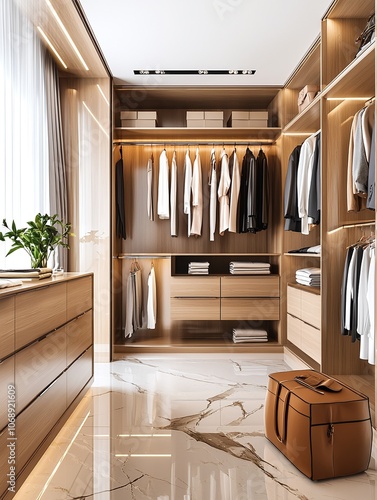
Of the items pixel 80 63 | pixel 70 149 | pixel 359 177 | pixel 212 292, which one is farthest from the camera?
pixel 212 292

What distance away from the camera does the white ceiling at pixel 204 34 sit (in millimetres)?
2945

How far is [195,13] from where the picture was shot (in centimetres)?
302

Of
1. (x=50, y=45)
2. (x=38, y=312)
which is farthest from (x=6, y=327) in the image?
(x=50, y=45)

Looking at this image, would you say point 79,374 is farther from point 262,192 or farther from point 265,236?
point 265,236


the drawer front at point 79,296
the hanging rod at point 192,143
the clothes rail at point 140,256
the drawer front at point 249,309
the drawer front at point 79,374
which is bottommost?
the drawer front at point 79,374

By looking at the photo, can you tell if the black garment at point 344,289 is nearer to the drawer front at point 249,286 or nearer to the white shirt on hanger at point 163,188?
the drawer front at point 249,286

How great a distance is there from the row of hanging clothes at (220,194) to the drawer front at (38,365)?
221cm

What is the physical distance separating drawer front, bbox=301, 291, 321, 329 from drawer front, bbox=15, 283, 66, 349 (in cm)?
183

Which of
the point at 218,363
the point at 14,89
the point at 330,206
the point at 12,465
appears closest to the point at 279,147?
the point at 330,206

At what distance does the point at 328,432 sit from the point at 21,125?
268cm

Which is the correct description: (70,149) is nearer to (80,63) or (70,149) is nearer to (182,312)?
(80,63)

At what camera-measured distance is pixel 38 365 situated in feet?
6.75

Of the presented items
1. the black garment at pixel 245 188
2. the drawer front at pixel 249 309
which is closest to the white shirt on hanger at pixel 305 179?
the black garment at pixel 245 188

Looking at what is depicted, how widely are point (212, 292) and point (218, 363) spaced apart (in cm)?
68
